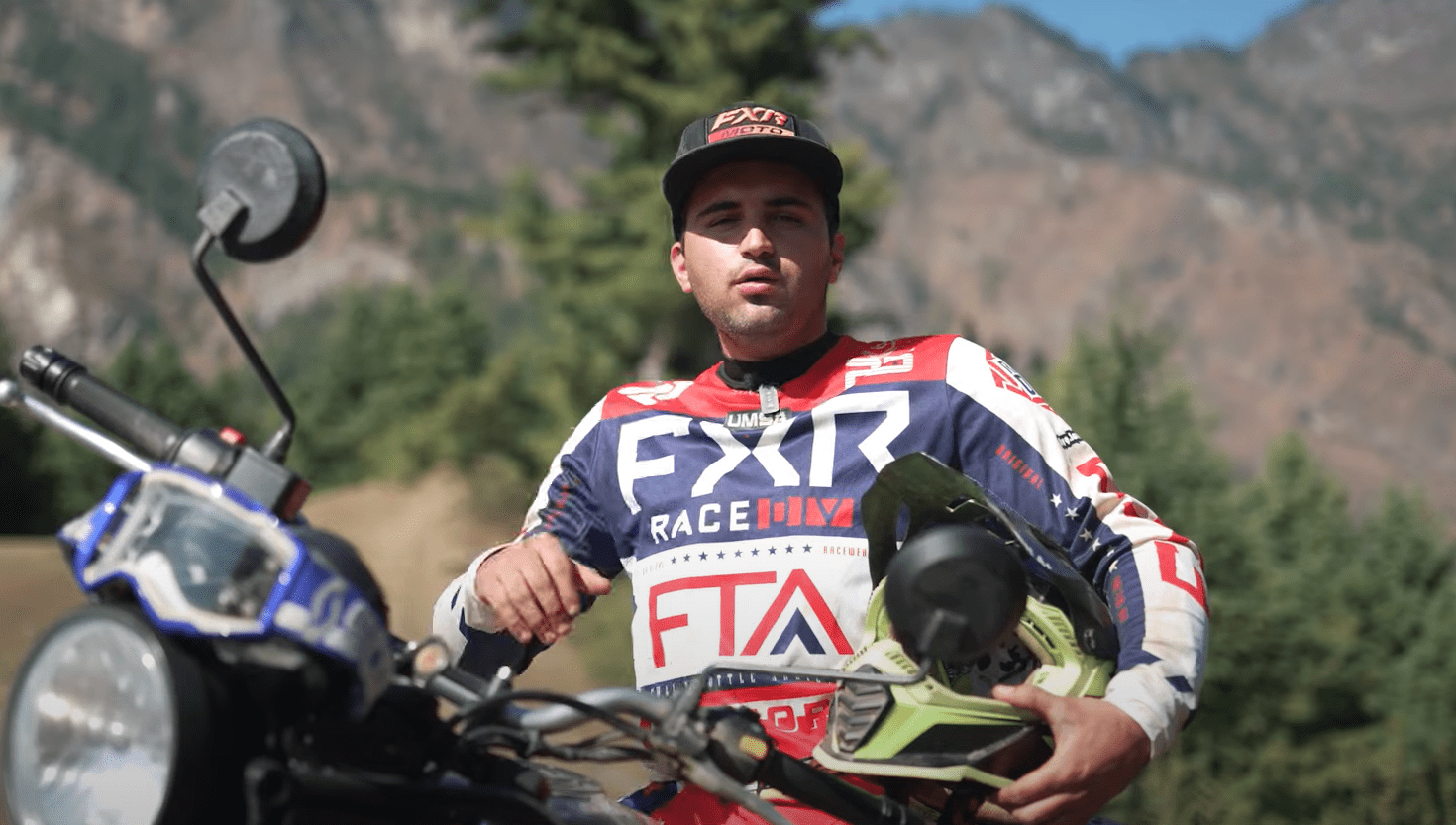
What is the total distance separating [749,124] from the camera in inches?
122

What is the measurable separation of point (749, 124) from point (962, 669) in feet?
3.86

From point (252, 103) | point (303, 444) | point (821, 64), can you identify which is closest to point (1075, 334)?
point (821, 64)

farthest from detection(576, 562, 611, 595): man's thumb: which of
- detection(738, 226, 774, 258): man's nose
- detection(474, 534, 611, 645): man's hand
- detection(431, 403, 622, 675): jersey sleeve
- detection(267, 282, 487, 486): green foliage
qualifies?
detection(267, 282, 487, 486): green foliage

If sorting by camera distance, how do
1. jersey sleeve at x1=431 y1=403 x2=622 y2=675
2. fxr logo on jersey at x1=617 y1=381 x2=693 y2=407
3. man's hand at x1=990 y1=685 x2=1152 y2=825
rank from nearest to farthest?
man's hand at x1=990 y1=685 x2=1152 y2=825, jersey sleeve at x1=431 y1=403 x2=622 y2=675, fxr logo on jersey at x1=617 y1=381 x2=693 y2=407

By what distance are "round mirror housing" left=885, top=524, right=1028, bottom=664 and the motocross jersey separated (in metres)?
0.69

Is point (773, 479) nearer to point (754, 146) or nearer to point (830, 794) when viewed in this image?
point (754, 146)

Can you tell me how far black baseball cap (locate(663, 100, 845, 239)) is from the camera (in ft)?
10.1

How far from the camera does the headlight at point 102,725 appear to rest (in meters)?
1.58

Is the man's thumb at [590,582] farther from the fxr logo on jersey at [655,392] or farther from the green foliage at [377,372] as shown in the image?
the green foliage at [377,372]

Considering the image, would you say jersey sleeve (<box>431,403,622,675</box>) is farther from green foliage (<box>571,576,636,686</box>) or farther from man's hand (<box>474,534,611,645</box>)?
green foliage (<box>571,576,636,686</box>)

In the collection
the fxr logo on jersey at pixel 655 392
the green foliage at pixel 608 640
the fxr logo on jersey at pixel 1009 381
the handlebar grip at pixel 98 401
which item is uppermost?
the green foliage at pixel 608 640

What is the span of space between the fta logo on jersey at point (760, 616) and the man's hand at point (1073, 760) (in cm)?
61

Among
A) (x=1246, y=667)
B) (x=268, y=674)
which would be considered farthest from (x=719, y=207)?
(x=1246, y=667)

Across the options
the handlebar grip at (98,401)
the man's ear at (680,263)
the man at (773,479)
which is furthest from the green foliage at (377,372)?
the handlebar grip at (98,401)
